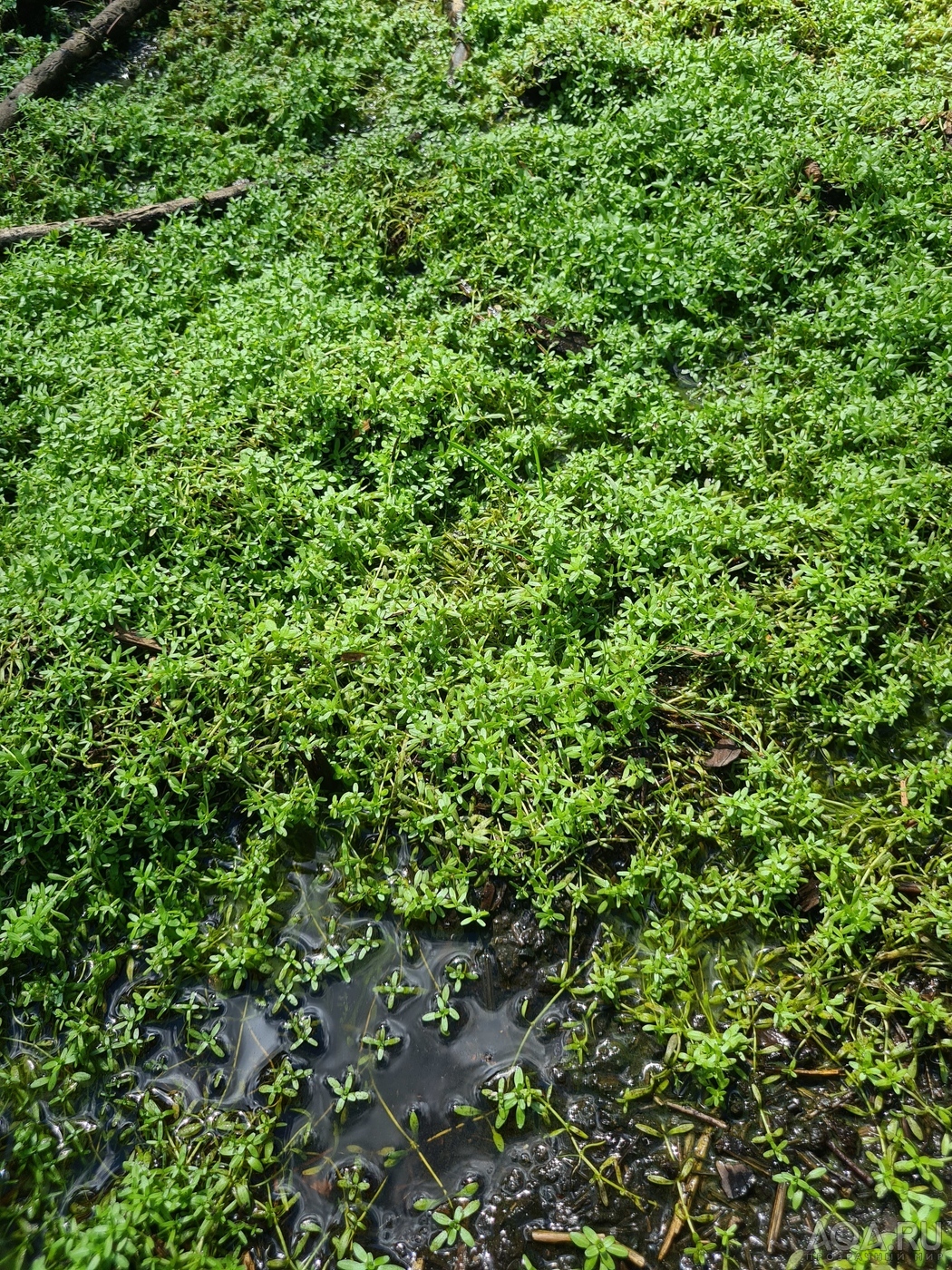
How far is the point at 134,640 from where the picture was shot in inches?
163

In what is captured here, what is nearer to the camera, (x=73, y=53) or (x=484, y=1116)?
(x=484, y=1116)

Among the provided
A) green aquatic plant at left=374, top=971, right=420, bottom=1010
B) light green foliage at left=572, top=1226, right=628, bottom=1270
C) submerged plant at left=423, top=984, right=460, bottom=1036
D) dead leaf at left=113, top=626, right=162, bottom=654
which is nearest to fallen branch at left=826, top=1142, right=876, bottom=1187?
light green foliage at left=572, top=1226, right=628, bottom=1270

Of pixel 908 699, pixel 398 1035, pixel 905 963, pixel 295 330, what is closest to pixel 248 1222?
pixel 398 1035

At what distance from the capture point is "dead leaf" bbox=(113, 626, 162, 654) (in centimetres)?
413

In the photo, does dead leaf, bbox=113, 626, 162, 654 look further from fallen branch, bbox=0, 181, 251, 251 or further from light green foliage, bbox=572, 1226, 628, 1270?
fallen branch, bbox=0, 181, 251, 251

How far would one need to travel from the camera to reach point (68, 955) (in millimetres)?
3508

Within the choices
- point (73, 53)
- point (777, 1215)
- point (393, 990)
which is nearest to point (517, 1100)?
point (393, 990)

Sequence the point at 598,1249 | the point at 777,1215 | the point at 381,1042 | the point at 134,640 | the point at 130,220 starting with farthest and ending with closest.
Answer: the point at 130,220, the point at 134,640, the point at 381,1042, the point at 777,1215, the point at 598,1249

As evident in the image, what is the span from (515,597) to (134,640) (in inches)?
73.7

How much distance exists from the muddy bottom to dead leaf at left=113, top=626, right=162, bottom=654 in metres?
1.54

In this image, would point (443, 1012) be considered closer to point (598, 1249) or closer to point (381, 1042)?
point (381, 1042)

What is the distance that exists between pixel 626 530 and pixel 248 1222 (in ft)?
10.8

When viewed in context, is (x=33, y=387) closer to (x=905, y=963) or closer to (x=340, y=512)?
(x=340, y=512)

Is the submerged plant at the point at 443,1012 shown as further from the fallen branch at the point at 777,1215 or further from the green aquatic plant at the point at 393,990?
the fallen branch at the point at 777,1215
